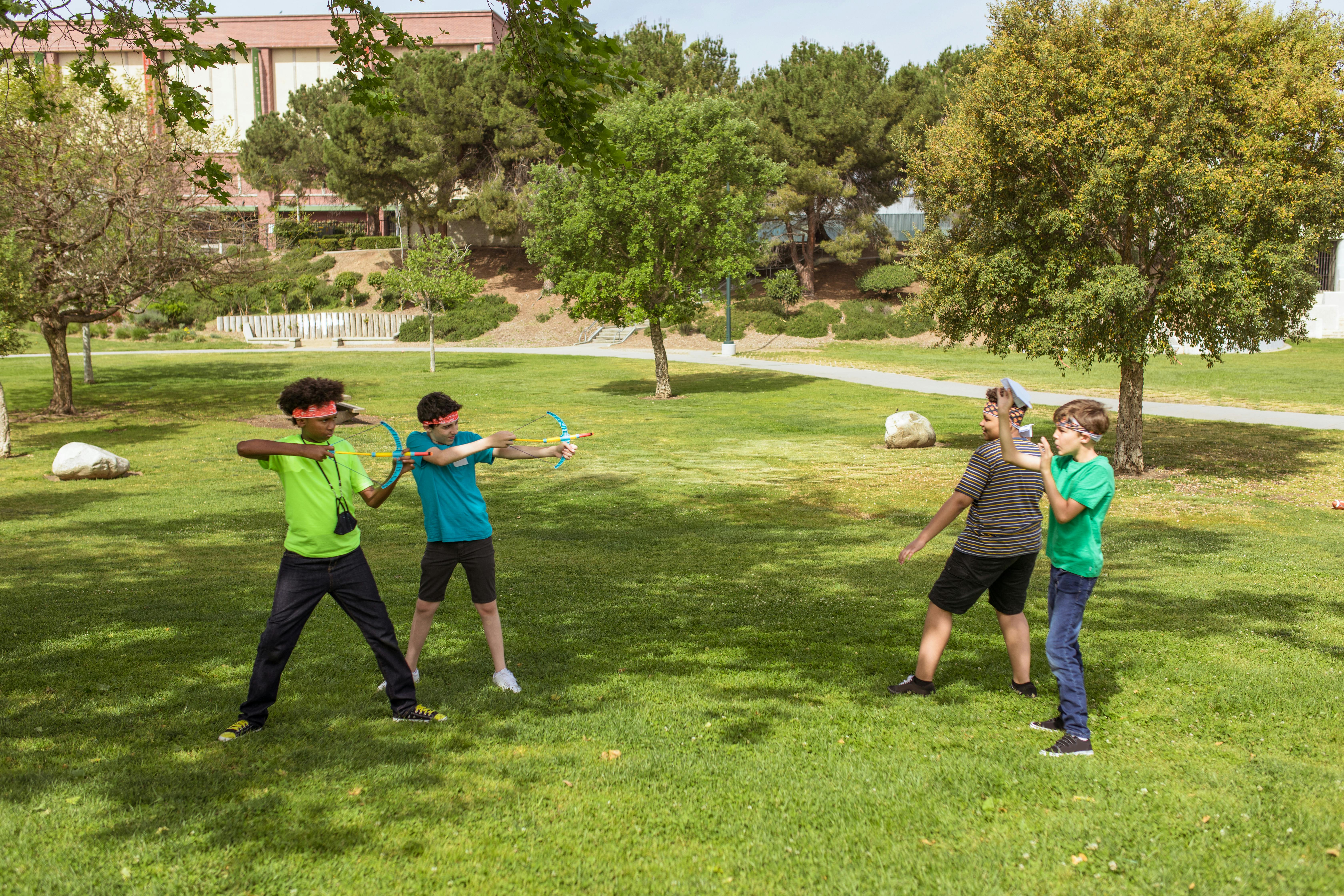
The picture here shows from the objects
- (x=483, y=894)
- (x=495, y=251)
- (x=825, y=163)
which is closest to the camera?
(x=483, y=894)

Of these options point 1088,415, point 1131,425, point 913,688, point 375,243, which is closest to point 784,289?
point 375,243

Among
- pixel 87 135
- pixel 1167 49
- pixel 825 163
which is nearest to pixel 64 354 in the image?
pixel 87 135

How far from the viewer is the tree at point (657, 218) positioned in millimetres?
28078

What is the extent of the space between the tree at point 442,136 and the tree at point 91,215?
32.8 m

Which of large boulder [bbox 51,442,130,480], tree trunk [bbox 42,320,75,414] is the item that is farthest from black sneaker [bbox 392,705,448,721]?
tree trunk [bbox 42,320,75,414]

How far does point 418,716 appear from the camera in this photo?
5.62 m

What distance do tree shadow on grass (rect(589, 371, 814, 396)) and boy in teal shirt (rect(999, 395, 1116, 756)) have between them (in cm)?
2634

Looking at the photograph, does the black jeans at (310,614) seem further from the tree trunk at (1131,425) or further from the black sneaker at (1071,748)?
the tree trunk at (1131,425)

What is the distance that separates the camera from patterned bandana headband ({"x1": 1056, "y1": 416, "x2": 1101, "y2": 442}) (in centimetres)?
502

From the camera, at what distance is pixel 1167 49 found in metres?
16.1

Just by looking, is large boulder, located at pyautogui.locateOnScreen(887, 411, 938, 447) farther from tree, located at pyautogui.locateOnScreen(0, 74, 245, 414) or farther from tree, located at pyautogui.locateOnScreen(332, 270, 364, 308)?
tree, located at pyautogui.locateOnScreen(332, 270, 364, 308)

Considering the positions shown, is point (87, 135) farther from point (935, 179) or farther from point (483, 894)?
point (483, 894)

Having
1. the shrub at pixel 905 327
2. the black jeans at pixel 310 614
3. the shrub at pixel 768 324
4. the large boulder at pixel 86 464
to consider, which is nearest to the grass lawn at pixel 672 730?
the black jeans at pixel 310 614

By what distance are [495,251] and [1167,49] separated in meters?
59.7
